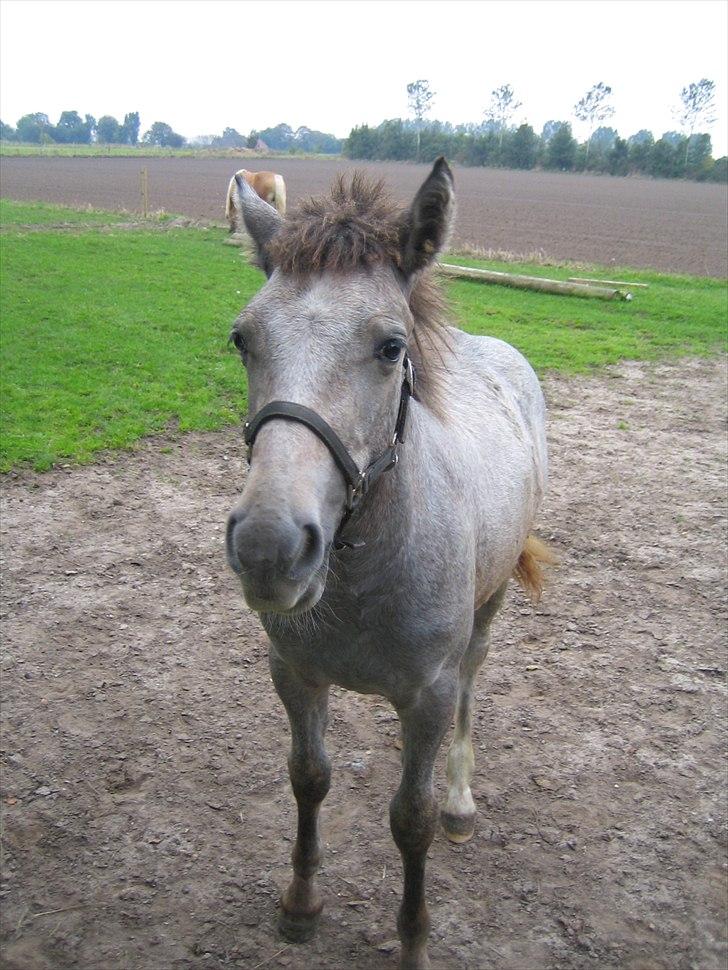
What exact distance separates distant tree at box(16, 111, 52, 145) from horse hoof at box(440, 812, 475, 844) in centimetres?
15420

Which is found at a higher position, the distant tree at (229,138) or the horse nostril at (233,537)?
the distant tree at (229,138)

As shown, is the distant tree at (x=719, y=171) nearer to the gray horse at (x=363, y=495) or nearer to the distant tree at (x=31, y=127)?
the gray horse at (x=363, y=495)

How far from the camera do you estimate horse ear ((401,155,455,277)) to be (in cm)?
238

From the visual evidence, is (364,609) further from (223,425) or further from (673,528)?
(223,425)

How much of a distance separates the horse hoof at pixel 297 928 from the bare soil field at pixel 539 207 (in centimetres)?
953

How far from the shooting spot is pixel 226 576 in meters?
5.78

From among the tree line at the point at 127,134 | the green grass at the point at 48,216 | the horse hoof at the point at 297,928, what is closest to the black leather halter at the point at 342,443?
the horse hoof at the point at 297,928

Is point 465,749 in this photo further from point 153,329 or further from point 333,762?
point 153,329

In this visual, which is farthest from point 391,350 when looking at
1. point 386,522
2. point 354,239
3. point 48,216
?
point 48,216

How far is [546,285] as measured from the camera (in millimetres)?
16656

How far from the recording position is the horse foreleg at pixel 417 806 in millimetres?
2871

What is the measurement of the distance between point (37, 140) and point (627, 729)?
158294mm

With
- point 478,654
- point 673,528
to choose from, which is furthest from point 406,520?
point 673,528

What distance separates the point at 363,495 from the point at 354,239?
2.65 ft
